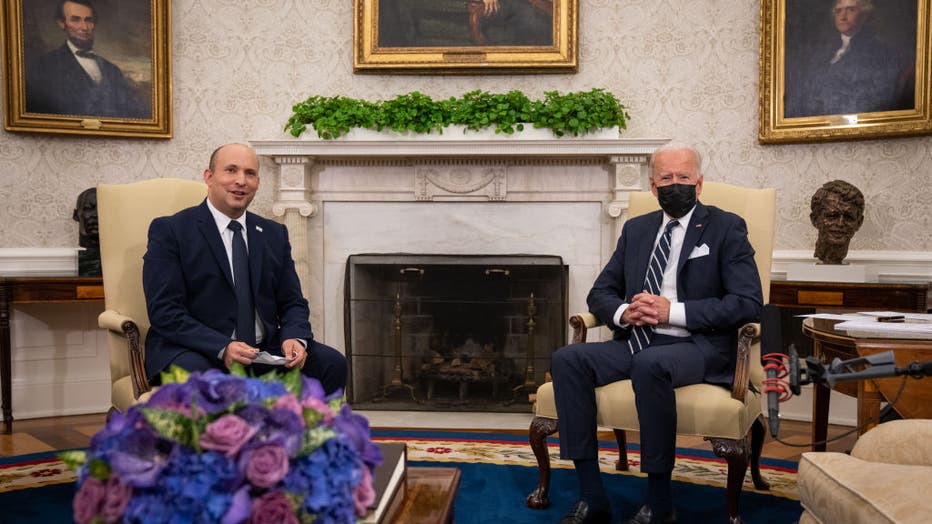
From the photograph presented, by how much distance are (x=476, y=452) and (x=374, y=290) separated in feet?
5.53

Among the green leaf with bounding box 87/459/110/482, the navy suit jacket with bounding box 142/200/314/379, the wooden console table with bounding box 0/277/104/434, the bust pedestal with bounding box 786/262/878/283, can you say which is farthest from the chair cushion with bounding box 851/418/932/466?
the wooden console table with bounding box 0/277/104/434

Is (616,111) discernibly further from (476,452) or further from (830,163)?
(476,452)

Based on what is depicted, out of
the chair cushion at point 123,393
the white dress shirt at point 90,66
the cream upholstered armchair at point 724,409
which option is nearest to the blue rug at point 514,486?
the cream upholstered armchair at point 724,409

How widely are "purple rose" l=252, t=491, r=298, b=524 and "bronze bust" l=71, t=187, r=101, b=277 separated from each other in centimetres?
379

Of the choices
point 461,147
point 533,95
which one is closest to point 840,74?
point 533,95

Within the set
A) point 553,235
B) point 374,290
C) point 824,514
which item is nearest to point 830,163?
point 553,235

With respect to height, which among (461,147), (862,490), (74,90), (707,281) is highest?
(74,90)

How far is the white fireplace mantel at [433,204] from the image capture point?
16.2ft

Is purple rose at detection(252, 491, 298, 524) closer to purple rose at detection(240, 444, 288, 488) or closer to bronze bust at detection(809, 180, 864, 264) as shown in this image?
purple rose at detection(240, 444, 288, 488)

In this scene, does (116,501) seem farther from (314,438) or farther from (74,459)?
(314,438)

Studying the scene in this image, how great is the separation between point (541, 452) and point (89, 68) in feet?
12.6

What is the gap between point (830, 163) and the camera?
4832mm

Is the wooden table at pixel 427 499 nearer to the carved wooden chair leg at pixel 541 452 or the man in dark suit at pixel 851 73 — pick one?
the carved wooden chair leg at pixel 541 452

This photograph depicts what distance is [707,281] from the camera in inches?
118
